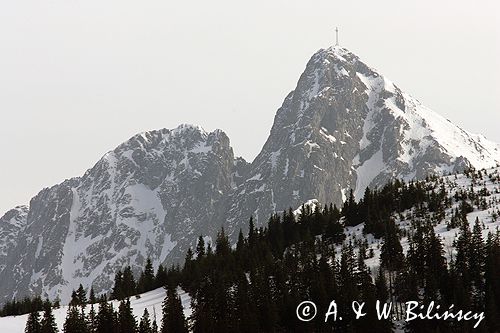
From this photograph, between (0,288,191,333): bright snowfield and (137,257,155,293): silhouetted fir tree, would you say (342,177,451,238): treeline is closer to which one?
(0,288,191,333): bright snowfield

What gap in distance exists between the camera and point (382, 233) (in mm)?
144000

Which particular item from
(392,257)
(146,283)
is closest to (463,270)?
(392,257)

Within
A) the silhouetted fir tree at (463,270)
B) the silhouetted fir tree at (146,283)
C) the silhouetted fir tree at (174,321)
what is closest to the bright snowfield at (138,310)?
the silhouetted fir tree at (146,283)

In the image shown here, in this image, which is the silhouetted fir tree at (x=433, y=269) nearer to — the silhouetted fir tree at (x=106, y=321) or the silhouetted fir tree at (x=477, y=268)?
the silhouetted fir tree at (x=477, y=268)

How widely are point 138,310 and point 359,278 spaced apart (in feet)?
175

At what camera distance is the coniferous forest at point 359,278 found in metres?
99.7

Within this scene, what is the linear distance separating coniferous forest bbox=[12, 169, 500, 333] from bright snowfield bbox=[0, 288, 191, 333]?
3425mm

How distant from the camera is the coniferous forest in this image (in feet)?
327

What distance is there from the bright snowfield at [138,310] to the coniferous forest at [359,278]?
342 centimetres

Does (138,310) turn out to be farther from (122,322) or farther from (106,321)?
(122,322)

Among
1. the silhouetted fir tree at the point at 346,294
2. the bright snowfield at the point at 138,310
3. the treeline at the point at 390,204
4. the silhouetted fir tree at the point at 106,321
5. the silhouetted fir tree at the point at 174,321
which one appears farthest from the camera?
the treeline at the point at 390,204

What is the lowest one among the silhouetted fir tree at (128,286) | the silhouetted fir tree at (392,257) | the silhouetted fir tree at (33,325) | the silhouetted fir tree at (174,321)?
the silhouetted fir tree at (174,321)

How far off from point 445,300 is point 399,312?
32.2 ft

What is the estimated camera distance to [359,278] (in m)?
108
